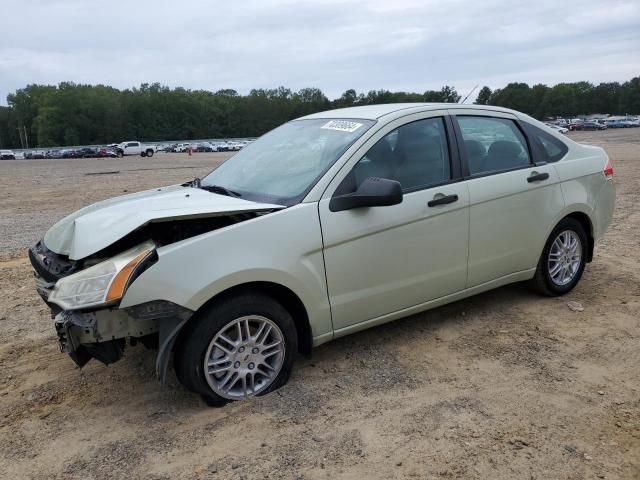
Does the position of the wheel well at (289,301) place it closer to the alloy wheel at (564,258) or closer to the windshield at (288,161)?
the windshield at (288,161)

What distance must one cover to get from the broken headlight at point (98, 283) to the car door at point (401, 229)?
1.16 meters

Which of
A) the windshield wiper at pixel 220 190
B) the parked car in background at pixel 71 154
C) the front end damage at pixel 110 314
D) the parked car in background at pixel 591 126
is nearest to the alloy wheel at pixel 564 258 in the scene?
the windshield wiper at pixel 220 190

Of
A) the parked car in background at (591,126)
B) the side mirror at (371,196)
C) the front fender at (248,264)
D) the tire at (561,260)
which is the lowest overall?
the parked car in background at (591,126)

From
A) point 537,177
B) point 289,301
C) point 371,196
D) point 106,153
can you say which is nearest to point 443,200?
point 371,196

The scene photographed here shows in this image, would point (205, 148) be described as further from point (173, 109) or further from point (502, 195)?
point (502, 195)

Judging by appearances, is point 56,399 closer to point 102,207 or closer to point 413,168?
point 102,207

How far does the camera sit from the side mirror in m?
3.50

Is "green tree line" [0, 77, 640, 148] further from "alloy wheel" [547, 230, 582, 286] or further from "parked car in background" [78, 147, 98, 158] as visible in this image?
"alloy wheel" [547, 230, 582, 286]

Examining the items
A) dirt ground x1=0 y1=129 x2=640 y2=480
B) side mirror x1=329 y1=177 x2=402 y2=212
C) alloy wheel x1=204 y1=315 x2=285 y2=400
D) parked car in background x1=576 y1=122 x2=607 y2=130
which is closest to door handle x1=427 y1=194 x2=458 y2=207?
side mirror x1=329 y1=177 x2=402 y2=212

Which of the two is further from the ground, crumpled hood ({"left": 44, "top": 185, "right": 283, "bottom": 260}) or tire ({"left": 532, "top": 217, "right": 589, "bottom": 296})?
crumpled hood ({"left": 44, "top": 185, "right": 283, "bottom": 260})

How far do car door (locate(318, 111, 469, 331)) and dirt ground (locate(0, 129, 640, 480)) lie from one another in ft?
1.57

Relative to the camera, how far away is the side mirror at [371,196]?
11.5 feet

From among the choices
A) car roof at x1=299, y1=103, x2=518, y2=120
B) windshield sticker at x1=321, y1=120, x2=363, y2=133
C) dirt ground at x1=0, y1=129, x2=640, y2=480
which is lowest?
dirt ground at x1=0, y1=129, x2=640, y2=480

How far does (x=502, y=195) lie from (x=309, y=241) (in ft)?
5.82
